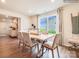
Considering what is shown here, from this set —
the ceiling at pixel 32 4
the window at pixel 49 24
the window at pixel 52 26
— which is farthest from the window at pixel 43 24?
the ceiling at pixel 32 4

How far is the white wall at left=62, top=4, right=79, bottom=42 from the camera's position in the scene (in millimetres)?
3022

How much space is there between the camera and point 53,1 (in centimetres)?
287

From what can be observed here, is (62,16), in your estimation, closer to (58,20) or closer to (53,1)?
(58,20)

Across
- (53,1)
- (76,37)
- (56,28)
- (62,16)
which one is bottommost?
(76,37)

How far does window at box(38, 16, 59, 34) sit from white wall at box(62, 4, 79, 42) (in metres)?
0.54

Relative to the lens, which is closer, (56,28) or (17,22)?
(56,28)

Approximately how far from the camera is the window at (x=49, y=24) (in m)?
3.84

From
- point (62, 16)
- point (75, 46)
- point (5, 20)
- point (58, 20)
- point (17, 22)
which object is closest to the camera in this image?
point (75, 46)

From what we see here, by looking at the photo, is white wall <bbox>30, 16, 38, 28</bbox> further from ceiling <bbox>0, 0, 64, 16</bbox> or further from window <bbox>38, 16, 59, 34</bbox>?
ceiling <bbox>0, 0, 64, 16</bbox>

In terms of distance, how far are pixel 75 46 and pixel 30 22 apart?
4.29 metres

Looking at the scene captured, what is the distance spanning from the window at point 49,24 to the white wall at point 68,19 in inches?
21.1

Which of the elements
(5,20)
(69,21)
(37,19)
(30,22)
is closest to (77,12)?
(69,21)

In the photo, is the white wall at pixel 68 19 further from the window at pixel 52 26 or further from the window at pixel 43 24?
the window at pixel 43 24

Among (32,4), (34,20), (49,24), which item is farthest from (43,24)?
(32,4)
